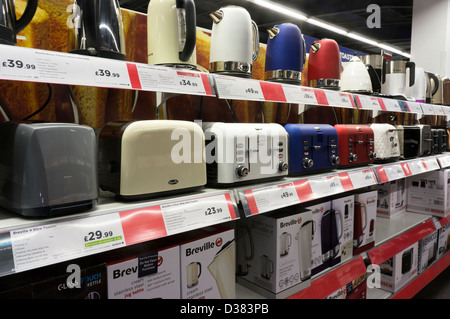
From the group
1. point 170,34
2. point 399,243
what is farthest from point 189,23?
point 399,243

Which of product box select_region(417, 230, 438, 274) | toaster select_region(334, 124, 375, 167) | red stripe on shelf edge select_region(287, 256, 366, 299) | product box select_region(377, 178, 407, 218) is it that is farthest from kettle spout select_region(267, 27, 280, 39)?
product box select_region(417, 230, 438, 274)

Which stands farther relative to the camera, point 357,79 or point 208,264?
point 357,79

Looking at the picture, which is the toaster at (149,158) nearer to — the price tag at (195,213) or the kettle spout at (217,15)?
the price tag at (195,213)

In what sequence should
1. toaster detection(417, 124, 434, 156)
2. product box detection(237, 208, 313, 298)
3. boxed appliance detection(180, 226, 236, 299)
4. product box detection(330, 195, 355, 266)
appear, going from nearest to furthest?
1. boxed appliance detection(180, 226, 236, 299)
2. product box detection(237, 208, 313, 298)
3. product box detection(330, 195, 355, 266)
4. toaster detection(417, 124, 434, 156)

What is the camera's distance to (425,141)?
6.20ft

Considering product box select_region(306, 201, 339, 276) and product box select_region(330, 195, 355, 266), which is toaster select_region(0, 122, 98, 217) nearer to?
product box select_region(306, 201, 339, 276)

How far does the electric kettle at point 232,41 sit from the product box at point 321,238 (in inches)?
22.2

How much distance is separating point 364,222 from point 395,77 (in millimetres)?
985

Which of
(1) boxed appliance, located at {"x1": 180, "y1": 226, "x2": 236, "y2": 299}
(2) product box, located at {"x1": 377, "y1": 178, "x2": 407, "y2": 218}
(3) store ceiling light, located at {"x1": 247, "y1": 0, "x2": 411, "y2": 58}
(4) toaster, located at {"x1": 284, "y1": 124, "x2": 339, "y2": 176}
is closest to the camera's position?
(1) boxed appliance, located at {"x1": 180, "y1": 226, "x2": 236, "y2": 299}

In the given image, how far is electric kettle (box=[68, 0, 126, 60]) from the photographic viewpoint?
73 cm

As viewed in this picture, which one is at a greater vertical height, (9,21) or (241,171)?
(9,21)

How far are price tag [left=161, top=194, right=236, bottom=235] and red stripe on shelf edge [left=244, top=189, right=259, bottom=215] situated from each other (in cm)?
7

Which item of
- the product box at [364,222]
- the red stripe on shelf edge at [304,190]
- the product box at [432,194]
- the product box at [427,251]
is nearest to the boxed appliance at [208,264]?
the red stripe on shelf edge at [304,190]

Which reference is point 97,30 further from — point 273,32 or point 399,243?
point 399,243
